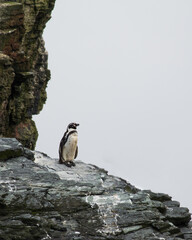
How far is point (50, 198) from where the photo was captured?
1520cm

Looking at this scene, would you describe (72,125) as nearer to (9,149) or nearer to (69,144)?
(69,144)

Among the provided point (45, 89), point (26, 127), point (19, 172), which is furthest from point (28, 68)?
point (19, 172)

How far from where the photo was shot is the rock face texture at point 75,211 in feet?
44.2

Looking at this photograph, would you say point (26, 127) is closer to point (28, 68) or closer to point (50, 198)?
point (28, 68)

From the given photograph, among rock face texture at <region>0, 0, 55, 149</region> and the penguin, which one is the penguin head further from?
rock face texture at <region>0, 0, 55, 149</region>

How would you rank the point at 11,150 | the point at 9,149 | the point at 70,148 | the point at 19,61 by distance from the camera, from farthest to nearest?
the point at 19,61
the point at 70,148
the point at 11,150
the point at 9,149

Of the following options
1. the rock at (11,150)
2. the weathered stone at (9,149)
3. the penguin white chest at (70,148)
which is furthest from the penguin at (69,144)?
the weathered stone at (9,149)

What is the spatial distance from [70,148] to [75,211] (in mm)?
8064

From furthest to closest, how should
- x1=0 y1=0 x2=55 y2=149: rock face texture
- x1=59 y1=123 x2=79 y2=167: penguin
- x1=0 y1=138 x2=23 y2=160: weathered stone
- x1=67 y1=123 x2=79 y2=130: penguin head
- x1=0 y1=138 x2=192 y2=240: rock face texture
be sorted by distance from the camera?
x1=0 y1=0 x2=55 y2=149: rock face texture, x1=67 y1=123 x2=79 y2=130: penguin head, x1=59 y1=123 x2=79 y2=167: penguin, x1=0 y1=138 x2=23 y2=160: weathered stone, x1=0 y1=138 x2=192 y2=240: rock face texture

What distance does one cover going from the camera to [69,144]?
22.8 m

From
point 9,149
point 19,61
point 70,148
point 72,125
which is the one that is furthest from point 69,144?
point 19,61

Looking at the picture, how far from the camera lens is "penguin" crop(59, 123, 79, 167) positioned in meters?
22.7

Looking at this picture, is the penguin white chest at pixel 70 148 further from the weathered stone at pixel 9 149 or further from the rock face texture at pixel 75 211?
the rock face texture at pixel 75 211

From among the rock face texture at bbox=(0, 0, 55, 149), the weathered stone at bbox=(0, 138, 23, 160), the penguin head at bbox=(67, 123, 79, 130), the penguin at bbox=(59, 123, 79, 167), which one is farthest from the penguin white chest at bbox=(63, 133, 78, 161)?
the rock face texture at bbox=(0, 0, 55, 149)
